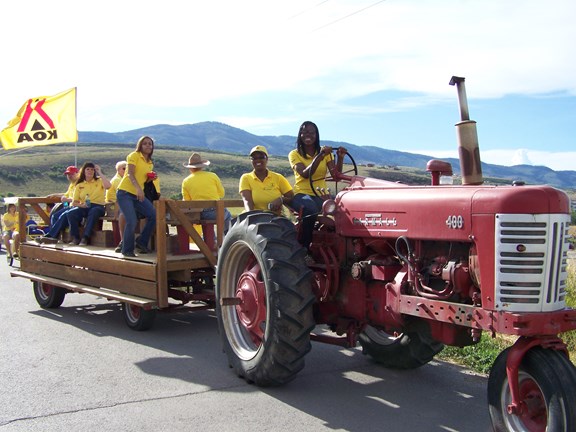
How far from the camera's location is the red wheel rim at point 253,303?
5828 mm

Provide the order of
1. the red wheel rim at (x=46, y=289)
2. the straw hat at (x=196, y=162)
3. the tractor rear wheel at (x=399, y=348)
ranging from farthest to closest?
1. the red wheel rim at (x=46, y=289)
2. the straw hat at (x=196, y=162)
3. the tractor rear wheel at (x=399, y=348)

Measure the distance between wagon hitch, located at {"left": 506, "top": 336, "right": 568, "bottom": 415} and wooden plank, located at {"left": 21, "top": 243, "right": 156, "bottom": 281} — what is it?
4.34 meters

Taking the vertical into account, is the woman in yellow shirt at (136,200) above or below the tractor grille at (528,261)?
above

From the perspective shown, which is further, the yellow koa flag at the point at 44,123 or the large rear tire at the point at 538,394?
the yellow koa flag at the point at 44,123

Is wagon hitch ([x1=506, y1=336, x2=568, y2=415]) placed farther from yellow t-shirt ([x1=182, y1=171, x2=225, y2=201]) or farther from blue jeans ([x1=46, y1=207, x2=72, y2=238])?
blue jeans ([x1=46, y1=207, x2=72, y2=238])

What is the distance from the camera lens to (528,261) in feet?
13.4

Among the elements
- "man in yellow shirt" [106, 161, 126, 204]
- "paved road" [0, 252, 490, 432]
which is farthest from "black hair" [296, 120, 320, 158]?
"man in yellow shirt" [106, 161, 126, 204]

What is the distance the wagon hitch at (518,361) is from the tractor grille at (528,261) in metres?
0.19

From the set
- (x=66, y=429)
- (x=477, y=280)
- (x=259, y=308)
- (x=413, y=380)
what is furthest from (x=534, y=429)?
(x=66, y=429)

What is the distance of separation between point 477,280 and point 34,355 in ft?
15.2

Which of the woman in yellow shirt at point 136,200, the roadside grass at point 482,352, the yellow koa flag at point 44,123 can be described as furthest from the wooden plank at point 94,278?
the yellow koa flag at point 44,123

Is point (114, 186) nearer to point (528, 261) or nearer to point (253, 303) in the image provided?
point (253, 303)

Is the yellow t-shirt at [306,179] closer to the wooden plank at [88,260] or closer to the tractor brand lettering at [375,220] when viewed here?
the tractor brand lettering at [375,220]

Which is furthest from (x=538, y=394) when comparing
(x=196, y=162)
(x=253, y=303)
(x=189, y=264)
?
(x=196, y=162)
